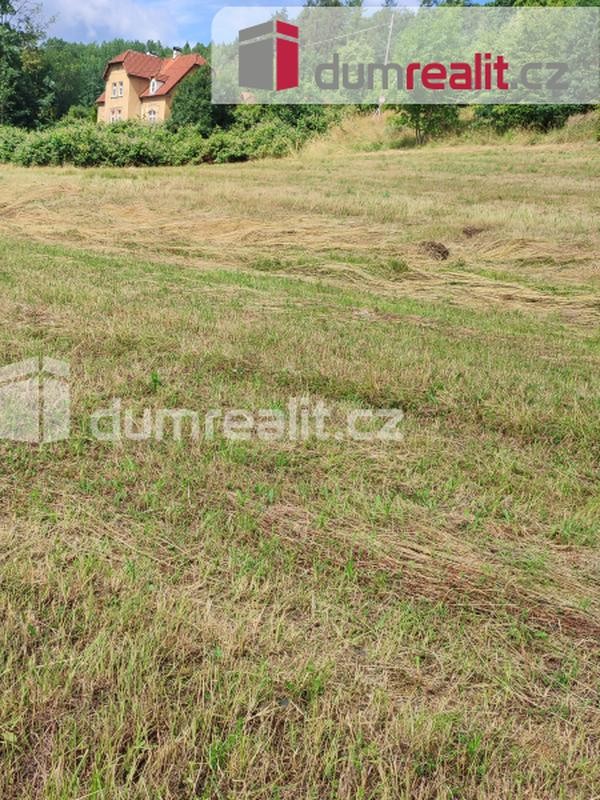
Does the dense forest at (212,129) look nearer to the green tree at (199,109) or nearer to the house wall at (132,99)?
the green tree at (199,109)

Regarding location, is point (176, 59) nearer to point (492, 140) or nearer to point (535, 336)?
point (492, 140)

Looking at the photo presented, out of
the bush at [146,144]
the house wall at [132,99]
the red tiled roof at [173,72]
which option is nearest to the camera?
the bush at [146,144]

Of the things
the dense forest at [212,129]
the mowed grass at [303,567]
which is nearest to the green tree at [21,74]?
the dense forest at [212,129]

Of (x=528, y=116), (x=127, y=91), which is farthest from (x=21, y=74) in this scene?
(x=528, y=116)

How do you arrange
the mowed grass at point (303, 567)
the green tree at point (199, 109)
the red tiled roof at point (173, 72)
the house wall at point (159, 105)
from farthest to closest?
the house wall at point (159, 105) < the red tiled roof at point (173, 72) < the green tree at point (199, 109) < the mowed grass at point (303, 567)

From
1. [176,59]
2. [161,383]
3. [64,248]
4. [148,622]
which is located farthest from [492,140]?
Result: [176,59]

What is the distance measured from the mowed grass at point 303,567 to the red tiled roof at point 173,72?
2027 inches

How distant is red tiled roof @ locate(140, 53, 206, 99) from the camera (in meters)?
50.6

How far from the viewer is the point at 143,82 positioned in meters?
Answer: 53.9

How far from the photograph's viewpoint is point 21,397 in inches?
157

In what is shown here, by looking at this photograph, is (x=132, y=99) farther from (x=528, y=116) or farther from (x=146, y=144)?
(x=528, y=116)

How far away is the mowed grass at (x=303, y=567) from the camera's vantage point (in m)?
1.75

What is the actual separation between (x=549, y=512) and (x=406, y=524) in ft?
2.58

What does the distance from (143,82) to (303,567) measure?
61185 millimetres
